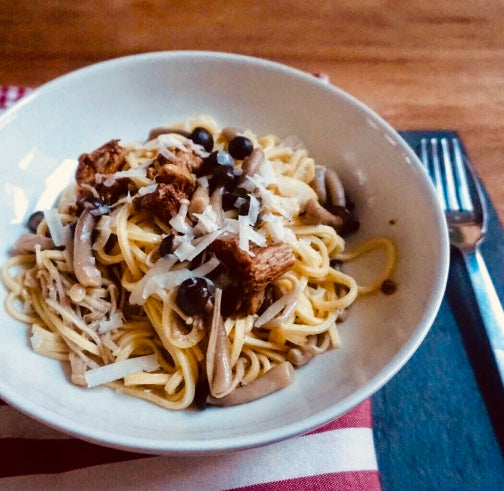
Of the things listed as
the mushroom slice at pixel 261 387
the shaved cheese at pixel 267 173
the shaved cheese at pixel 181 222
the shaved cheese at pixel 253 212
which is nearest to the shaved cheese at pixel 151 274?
the shaved cheese at pixel 181 222

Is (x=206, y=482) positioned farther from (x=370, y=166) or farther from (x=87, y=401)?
(x=370, y=166)

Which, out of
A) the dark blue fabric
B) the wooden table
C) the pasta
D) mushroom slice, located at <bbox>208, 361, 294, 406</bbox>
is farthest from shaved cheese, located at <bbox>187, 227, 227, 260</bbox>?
the wooden table

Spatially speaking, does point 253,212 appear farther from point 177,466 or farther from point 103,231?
point 177,466

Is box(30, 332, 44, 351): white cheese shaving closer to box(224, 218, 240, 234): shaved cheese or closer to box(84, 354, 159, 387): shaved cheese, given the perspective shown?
box(84, 354, 159, 387): shaved cheese

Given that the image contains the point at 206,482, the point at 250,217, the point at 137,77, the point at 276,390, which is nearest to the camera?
the point at 206,482

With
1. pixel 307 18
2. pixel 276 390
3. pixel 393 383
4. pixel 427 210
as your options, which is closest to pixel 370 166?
pixel 427 210

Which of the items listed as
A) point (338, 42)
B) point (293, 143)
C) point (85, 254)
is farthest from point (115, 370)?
point (338, 42)
